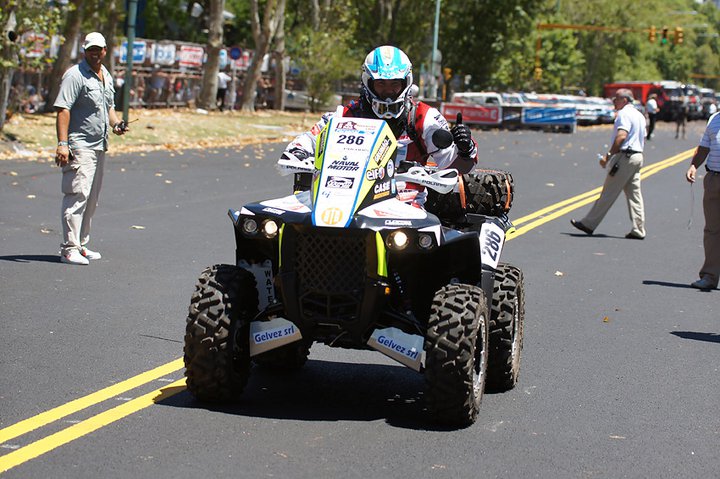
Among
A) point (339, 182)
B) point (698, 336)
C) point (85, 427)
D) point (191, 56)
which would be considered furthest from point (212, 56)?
point (85, 427)

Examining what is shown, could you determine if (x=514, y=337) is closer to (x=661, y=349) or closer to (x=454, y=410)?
(x=454, y=410)

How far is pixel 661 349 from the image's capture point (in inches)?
369

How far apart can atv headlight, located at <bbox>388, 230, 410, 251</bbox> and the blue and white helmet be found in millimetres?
1139

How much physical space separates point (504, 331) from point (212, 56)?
36.5 meters

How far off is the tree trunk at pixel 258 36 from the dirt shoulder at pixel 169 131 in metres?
0.85

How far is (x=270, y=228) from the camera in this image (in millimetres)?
6625

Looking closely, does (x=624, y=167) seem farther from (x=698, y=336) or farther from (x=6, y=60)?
(x=6, y=60)

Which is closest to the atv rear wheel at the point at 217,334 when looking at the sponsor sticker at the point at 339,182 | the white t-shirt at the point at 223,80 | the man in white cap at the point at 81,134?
the sponsor sticker at the point at 339,182

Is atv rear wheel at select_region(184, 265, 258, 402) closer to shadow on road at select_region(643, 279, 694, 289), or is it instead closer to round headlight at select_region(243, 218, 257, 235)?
round headlight at select_region(243, 218, 257, 235)

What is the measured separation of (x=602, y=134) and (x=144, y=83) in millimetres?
19349

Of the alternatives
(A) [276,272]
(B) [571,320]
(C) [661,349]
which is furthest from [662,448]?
(B) [571,320]

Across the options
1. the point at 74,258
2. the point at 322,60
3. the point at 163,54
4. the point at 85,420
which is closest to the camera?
the point at 85,420

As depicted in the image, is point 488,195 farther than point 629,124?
No

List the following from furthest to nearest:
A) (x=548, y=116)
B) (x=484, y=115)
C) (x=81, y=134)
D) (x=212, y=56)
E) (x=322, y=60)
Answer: (x=548, y=116)
(x=484, y=115)
(x=322, y=60)
(x=212, y=56)
(x=81, y=134)
